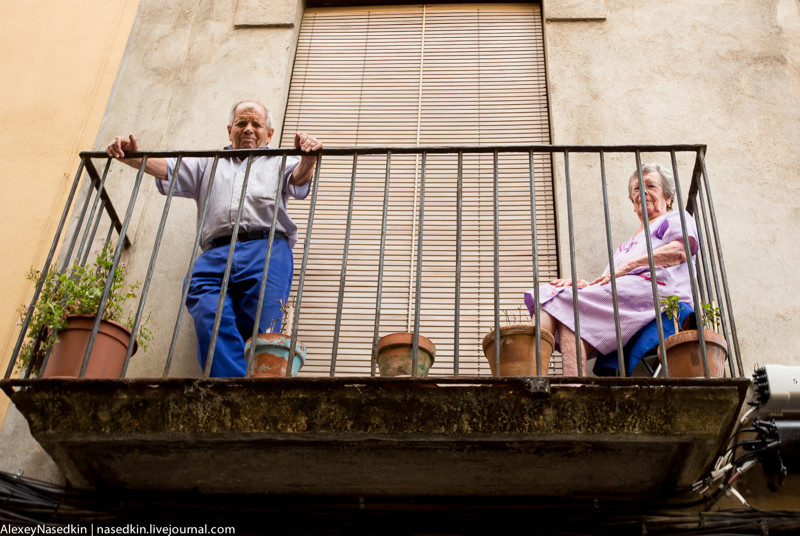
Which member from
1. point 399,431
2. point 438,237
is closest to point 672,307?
point 399,431

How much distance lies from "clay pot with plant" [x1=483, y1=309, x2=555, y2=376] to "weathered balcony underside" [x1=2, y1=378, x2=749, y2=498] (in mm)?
349

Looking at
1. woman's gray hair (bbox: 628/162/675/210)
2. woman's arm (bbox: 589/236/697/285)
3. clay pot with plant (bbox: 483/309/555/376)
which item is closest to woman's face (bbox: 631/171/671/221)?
woman's gray hair (bbox: 628/162/675/210)

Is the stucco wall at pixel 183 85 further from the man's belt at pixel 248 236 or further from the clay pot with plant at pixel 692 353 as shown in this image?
the clay pot with plant at pixel 692 353

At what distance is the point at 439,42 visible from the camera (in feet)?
23.4

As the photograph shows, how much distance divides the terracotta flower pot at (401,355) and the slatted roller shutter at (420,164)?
88 cm

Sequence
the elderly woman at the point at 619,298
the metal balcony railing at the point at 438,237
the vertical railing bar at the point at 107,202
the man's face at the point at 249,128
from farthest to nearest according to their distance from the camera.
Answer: the man's face at the point at 249,128 < the metal balcony railing at the point at 438,237 < the vertical railing bar at the point at 107,202 < the elderly woman at the point at 619,298

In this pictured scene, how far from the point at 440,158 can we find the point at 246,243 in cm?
177

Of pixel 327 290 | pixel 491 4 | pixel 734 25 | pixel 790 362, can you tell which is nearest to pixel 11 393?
pixel 327 290

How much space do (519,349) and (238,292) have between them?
1532 mm

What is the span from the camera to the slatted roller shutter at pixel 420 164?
5.77m

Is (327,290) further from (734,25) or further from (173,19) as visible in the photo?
(734,25)

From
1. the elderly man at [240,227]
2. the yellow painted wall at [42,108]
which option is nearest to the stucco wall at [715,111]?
the elderly man at [240,227]

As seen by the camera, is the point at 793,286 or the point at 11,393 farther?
the point at 793,286

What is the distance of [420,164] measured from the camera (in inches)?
256
